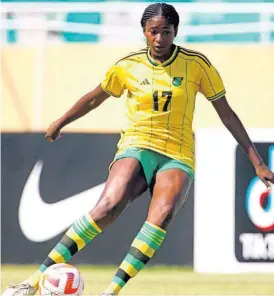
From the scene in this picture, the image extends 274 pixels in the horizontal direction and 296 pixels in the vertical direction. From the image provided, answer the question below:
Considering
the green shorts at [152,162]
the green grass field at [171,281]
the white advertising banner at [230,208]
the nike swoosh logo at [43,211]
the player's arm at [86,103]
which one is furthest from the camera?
the nike swoosh logo at [43,211]

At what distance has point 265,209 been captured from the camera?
11656 mm

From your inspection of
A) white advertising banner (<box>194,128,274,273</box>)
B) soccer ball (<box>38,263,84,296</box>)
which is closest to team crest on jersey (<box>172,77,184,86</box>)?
soccer ball (<box>38,263,84,296</box>)

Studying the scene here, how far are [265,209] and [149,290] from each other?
93.3 inches

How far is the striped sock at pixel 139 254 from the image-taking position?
7.10 meters

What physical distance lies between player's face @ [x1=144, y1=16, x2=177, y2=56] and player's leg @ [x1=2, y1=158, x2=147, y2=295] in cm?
77

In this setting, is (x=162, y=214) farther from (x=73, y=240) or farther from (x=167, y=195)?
(x=73, y=240)

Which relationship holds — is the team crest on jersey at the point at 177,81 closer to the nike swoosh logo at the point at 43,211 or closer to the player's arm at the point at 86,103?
the player's arm at the point at 86,103

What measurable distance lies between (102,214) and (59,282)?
52cm

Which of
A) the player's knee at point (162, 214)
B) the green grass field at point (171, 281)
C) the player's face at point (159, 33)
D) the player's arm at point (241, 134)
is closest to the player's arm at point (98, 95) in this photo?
the player's face at point (159, 33)

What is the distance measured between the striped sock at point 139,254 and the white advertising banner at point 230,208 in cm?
466

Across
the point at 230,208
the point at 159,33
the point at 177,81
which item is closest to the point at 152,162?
the point at 177,81

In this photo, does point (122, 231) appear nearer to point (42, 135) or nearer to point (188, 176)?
point (42, 135)

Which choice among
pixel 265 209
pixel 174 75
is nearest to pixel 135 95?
pixel 174 75

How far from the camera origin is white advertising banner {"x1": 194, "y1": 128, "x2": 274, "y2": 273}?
1165 centimetres
